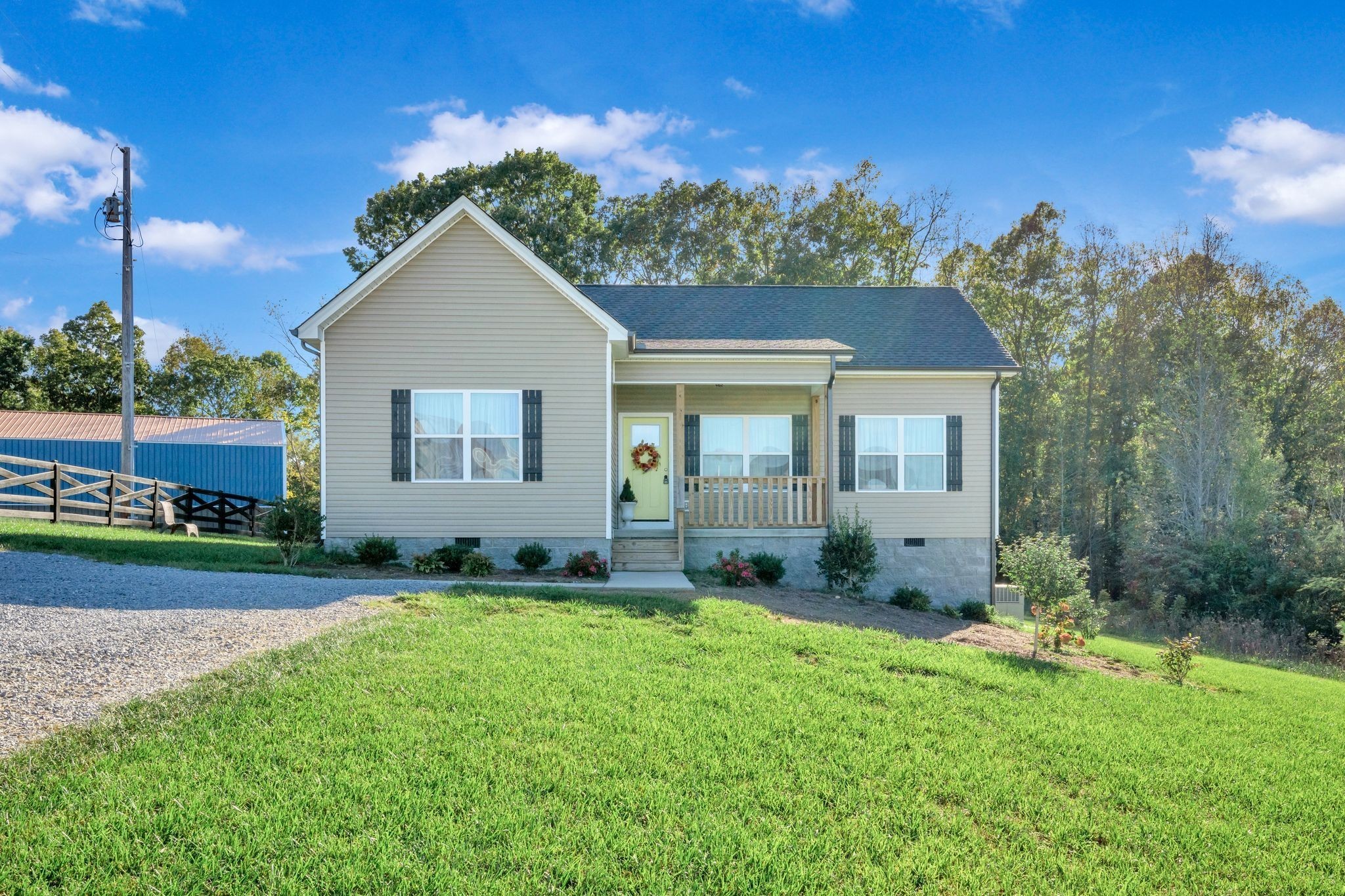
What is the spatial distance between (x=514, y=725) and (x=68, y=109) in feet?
85.9

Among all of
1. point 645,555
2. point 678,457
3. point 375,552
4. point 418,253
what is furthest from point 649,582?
→ point 418,253

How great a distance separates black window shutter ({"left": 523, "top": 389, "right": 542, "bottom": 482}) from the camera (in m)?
12.5


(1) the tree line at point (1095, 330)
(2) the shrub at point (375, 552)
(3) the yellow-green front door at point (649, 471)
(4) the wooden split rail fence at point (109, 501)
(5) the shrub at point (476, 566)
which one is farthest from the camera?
(1) the tree line at point (1095, 330)

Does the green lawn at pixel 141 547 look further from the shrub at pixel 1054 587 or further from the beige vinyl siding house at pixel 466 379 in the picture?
the shrub at pixel 1054 587

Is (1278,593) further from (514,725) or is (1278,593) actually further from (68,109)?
(68,109)

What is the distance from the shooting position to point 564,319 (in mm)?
12492

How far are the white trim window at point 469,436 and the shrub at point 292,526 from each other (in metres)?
1.68

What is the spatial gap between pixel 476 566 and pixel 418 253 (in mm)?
5012

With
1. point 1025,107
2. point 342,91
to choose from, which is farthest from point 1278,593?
point 342,91

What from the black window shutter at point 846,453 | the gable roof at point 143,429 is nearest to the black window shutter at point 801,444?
the black window shutter at point 846,453

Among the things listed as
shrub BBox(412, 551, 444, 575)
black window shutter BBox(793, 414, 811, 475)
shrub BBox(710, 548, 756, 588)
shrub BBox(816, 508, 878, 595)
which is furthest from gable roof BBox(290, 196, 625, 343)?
shrub BBox(816, 508, 878, 595)

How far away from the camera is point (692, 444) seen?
14953mm

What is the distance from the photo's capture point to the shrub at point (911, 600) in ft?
44.2

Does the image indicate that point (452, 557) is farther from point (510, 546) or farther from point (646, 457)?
point (646, 457)
